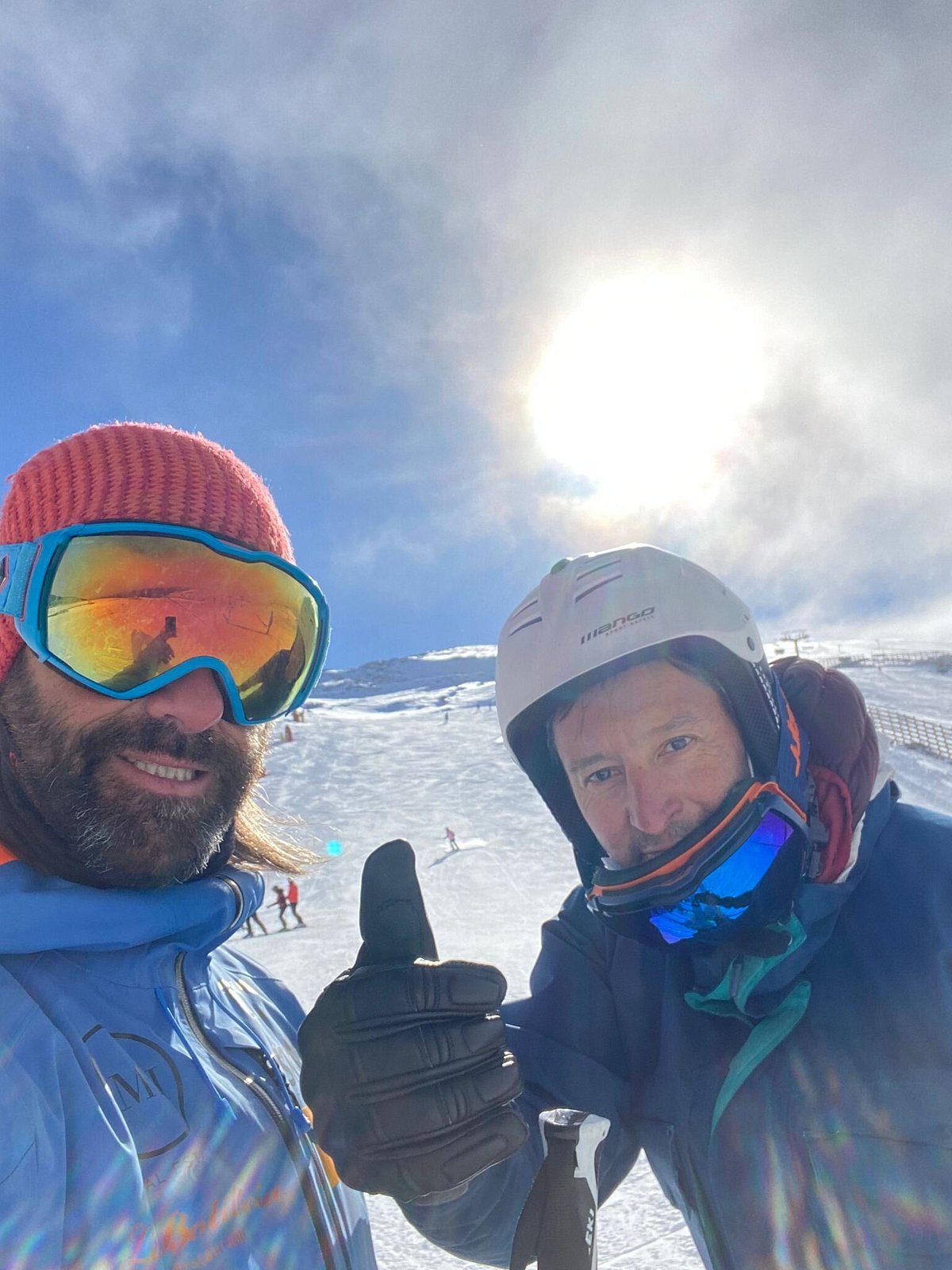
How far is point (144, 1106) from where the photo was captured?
136cm

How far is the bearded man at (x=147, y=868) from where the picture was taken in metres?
1.25

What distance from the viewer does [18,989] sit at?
1.29 m

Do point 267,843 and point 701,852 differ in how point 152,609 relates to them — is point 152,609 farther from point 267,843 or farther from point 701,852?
point 701,852

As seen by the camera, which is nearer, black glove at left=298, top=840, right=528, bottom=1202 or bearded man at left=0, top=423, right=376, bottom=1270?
bearded man at left=0, top=423, right=376, bottom=1270

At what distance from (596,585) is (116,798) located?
5.63ft

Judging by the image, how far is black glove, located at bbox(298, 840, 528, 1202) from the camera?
1578 millimetres

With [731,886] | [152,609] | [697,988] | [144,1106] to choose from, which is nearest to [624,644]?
[731,886]

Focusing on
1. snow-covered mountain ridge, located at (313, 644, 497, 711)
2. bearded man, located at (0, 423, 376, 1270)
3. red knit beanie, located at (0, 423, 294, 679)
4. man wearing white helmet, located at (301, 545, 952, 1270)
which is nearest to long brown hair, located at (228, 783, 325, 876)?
bearded man, located at (0, 423, 376, 1270)

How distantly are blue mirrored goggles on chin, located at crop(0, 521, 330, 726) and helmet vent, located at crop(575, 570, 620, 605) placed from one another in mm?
1033

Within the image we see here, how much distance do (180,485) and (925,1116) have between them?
8.55 ft

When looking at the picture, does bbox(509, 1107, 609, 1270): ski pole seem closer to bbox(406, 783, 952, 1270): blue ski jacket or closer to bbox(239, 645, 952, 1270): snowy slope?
bbox(406, 783, 952, 1270): blue ski jacket

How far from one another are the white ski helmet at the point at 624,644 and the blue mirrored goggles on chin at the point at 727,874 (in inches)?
5.1

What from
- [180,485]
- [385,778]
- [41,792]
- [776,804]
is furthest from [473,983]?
[385,778]

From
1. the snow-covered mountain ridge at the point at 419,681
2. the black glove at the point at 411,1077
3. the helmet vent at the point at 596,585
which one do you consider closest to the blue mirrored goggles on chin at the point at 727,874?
the black glove at the point at 411,1077
